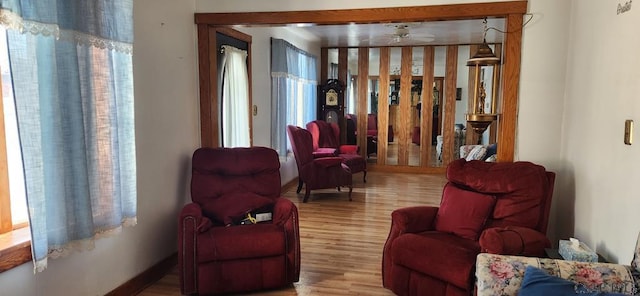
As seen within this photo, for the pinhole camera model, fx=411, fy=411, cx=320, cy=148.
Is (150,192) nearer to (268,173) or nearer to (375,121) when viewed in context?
(268,173)

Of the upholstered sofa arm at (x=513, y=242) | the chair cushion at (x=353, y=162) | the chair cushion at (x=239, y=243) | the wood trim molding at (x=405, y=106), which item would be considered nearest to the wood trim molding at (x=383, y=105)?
the wood trim molding at (x=405, y=106)

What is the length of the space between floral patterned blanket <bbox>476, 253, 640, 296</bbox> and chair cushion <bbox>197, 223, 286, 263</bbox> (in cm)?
137

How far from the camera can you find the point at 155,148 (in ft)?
9.71

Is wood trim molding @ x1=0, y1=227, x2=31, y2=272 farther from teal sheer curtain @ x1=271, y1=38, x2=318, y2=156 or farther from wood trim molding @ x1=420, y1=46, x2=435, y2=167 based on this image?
wood trim molding @ x1=420, y1=46, x2=435, y2=167

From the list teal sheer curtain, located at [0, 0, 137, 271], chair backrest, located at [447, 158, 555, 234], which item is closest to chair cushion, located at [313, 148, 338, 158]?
chair backrest, located at [447, 158, 555, 234]

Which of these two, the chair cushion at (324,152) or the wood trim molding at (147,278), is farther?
the chair cushion at (324,152)

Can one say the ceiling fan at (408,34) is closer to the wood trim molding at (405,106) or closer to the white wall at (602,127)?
the wood trim molding at (405,106)

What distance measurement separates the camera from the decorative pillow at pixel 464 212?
272 cm

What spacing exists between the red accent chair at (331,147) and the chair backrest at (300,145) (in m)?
0.47

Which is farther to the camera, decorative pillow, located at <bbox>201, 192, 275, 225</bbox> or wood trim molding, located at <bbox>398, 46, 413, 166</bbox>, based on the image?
wood trim molding, located at <bbox>398, 46, 413, 166</bbox>

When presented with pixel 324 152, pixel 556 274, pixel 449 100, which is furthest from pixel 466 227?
pixel 449 100

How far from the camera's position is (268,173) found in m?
3.31

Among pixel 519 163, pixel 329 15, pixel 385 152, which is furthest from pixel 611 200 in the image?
pixel 385 152

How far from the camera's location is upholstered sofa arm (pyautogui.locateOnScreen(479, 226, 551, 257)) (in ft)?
7.31
